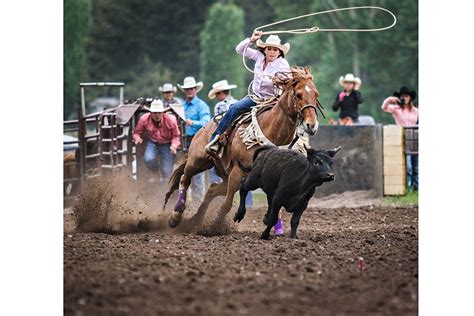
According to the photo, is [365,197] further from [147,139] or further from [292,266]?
[292,266]

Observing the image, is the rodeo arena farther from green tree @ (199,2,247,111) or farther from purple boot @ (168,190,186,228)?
green tree @ (199,2,247,111)

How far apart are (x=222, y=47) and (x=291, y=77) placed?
3778 centimetres

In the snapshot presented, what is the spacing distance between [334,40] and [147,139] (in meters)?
34.9

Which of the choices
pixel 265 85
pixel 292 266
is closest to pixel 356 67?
pixel 265 85

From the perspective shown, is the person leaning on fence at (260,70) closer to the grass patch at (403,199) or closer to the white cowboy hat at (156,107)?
the white cowboy hat at (156,107)

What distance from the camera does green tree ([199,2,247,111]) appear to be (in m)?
48.8

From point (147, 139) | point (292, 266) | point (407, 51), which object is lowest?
point (292, 266)

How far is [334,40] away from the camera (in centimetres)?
5053

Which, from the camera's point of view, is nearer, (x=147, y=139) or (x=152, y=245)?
(x=152, y=245)

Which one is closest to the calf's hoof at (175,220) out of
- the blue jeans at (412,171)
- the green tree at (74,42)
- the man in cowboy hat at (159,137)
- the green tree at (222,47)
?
the man in cowboy hat at (159,137)

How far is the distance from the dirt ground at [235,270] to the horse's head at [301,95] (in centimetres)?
123

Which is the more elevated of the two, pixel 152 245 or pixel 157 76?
pixel 157 76

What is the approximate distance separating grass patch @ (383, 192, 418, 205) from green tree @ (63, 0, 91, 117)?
46.0 feet

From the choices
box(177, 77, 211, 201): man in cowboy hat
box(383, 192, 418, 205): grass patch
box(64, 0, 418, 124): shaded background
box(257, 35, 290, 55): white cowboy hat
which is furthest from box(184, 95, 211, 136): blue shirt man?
box(64, 0, 418, 124): shaded background
